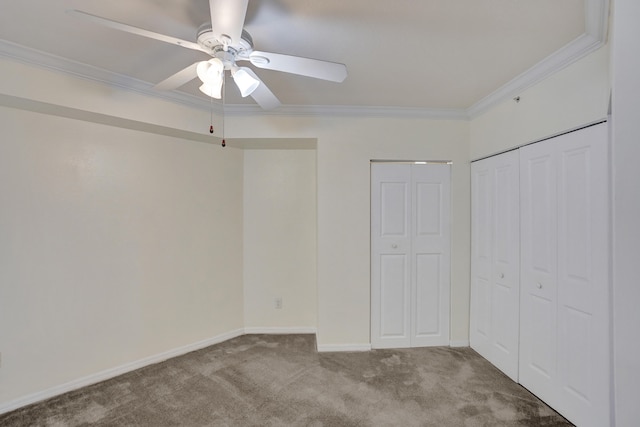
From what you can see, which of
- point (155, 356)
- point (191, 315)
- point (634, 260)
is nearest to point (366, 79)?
point (634, 260)

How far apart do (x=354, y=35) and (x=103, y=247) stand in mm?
2544

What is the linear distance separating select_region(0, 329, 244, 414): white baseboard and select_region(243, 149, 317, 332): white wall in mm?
529

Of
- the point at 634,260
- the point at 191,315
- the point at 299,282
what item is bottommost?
the point at 191,315

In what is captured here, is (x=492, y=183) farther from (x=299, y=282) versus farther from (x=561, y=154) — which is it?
(x=299, y=282)

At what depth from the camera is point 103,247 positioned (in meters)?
2.62

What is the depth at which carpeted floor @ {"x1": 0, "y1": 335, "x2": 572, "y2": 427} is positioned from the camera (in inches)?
82.5

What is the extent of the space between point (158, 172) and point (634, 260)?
326 cm

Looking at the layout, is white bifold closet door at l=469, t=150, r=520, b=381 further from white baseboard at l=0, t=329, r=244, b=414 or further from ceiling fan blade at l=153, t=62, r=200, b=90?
white baseboard at l=0, t=329, r=244, b=414

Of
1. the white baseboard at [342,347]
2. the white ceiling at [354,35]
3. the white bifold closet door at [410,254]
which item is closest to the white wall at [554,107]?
the white ceiling at [354,35]

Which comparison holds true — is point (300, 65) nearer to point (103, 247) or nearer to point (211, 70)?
point (211, 70)

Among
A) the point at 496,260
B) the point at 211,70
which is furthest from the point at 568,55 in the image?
the point at 211,70

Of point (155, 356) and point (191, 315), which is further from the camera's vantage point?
point (191, 315)

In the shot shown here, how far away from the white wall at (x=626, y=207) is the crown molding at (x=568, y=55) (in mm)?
601

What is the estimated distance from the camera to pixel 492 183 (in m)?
2.86
